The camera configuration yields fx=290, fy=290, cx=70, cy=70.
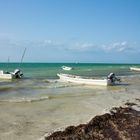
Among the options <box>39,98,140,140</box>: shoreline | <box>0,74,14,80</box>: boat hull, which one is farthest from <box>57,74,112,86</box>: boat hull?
<box>39,98,140,140</box>: shoreline

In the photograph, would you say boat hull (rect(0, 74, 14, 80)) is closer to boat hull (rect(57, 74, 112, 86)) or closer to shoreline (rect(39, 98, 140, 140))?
boat hull (rect(57, 74, 112, 86))

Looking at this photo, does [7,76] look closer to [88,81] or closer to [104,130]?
[88,81]

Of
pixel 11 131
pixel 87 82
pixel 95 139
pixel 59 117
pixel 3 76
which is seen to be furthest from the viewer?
pixel 3 76

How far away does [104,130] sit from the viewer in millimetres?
12195

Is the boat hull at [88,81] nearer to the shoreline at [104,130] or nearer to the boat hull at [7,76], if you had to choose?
the boat hull at [7,76]

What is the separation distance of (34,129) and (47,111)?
4.38 metres

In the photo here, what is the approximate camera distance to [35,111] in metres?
17.0

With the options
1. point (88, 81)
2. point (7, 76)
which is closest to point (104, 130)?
point (88, 81)

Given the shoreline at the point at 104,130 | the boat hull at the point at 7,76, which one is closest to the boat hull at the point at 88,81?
the boat hull at the point at 7,76

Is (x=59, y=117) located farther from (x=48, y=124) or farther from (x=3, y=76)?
(x=3, y=76)

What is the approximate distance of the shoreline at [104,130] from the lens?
444 inches

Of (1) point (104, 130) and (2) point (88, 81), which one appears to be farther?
(2) point (88, 81)

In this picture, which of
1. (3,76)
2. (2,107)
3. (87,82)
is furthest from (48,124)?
(3,76)

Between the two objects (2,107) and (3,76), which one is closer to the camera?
(2,107)
